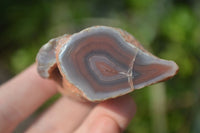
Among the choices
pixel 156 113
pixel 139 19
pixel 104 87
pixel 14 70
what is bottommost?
pixel 156 113

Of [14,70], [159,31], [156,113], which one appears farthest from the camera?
[14,70]

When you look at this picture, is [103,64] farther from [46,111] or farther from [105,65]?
[46,111]

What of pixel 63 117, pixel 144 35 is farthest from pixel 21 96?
pixel 144 35

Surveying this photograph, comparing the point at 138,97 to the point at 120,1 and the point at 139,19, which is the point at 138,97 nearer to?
the point at 139,19

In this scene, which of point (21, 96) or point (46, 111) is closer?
point (21, 96)

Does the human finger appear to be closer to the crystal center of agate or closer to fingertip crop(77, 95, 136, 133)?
A: fingertip crop(77, 95, 136, 133)

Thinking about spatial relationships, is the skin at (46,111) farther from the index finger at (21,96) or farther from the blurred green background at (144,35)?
the blurred green background at (144,35)

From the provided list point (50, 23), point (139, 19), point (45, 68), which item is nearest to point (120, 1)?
point (139, 19)
